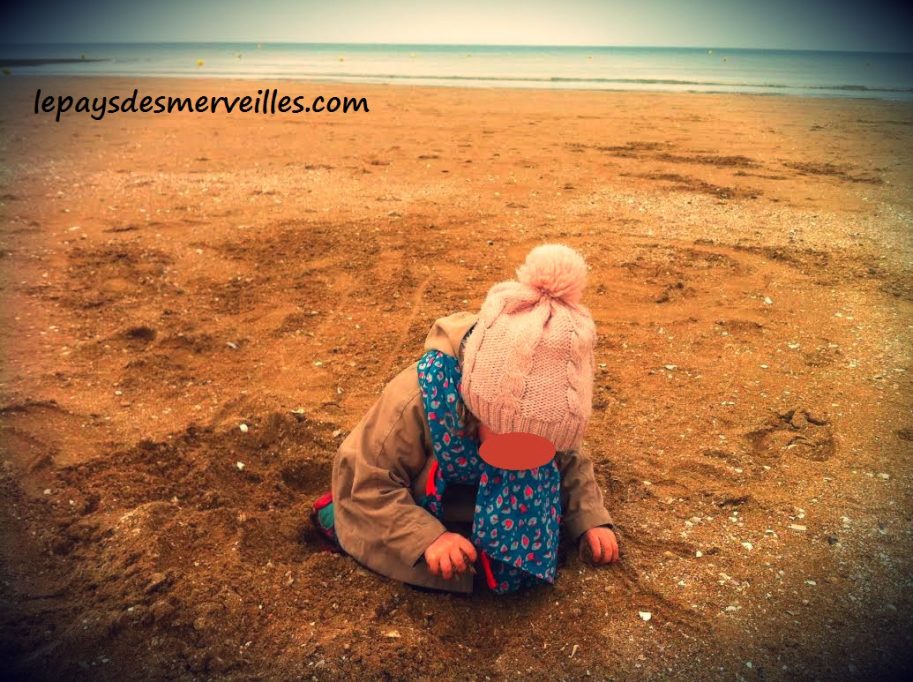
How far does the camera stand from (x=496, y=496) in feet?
6.20

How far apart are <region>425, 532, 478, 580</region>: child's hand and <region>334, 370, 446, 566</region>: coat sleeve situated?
0.02m

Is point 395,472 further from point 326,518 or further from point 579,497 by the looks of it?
point 579,497

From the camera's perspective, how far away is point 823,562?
2.15 metres

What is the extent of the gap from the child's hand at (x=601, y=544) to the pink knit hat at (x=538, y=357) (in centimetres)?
61

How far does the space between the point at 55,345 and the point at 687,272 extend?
359 centimetres

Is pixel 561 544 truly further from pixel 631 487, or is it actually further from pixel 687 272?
pixel 687 272

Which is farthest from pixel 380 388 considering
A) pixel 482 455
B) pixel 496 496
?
pixel 482 455

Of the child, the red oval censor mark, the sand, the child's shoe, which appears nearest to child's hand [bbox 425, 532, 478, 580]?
the child

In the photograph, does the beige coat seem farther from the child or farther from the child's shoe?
the child's shoe

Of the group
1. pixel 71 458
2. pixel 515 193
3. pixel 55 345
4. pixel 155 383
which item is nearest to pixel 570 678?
pixel 71 458

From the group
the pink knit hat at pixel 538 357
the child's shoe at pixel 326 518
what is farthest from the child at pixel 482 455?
the child's shoe at pixel 326 518

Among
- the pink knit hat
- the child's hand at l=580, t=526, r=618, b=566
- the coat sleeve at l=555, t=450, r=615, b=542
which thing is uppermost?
the pink knit hat

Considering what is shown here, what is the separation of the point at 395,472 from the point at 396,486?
0.04m

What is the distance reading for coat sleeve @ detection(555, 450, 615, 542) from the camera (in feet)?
6.98
